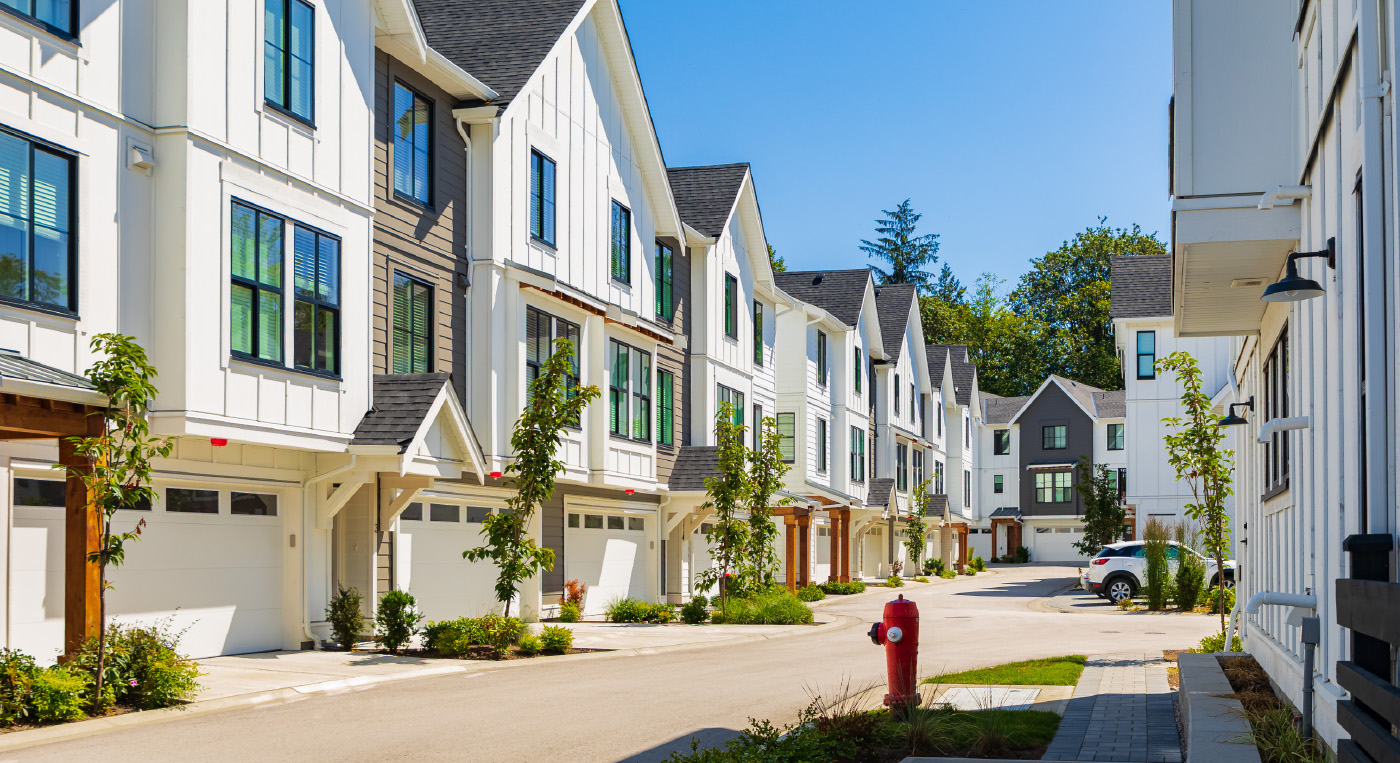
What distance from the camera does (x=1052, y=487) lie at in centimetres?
7919

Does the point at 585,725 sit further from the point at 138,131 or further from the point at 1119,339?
the point at 1119,339

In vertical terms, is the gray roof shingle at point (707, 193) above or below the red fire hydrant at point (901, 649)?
above

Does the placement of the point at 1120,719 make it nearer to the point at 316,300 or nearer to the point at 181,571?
the point at 181,571

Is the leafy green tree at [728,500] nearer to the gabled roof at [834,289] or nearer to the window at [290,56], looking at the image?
the window at [290,56]

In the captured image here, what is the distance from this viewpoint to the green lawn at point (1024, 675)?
15.6m

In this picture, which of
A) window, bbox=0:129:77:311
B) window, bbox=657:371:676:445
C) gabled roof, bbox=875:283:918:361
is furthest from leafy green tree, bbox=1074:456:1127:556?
window, bbox=0:129:77:311

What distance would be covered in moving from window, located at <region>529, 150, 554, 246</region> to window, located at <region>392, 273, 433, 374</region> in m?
3.28

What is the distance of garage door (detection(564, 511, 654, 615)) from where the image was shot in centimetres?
2800

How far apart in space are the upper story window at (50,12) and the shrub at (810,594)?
27.2 meters

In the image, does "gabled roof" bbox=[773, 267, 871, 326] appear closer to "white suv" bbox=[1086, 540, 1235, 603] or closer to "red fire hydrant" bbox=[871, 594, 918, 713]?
"white suv" bbox=[1086, 540, 1235, 603]

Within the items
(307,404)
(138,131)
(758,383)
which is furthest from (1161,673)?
(758,383)

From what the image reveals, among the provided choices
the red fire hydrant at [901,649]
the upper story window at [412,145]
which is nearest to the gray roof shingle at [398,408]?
the upper story window at [412,145]

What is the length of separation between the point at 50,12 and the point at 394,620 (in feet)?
30.0

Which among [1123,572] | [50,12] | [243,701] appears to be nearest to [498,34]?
[50,12]
